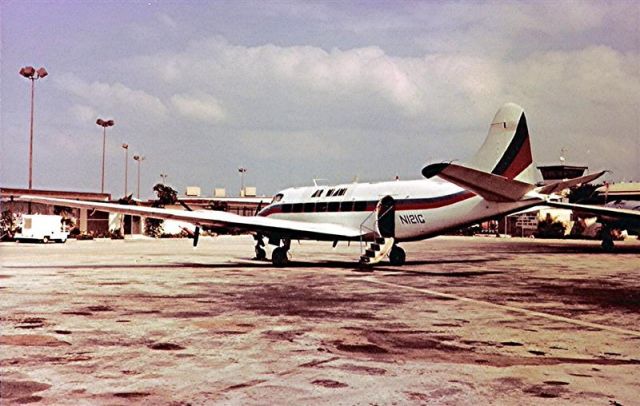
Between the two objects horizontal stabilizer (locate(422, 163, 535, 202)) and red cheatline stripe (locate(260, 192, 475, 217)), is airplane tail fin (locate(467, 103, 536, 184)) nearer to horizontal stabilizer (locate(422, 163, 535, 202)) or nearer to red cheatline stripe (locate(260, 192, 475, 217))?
horizontal stabilizer (locate(422, 163, 535, 202))

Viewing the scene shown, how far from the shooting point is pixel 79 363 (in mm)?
8922

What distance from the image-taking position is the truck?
55.4 meters

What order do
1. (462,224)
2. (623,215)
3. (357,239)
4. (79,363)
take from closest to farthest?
(79,363), (462,224), (357,239), (623,215)

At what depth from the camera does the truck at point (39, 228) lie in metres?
55.4

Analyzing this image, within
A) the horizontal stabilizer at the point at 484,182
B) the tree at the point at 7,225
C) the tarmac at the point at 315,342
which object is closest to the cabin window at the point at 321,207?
the horizontal stabilizer at the point at 484,182

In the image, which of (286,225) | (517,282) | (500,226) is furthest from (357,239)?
(500,226)

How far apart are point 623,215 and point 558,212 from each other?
161 feet

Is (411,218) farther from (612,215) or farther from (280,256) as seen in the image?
(612,215)

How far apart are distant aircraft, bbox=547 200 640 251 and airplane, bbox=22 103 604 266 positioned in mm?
13864

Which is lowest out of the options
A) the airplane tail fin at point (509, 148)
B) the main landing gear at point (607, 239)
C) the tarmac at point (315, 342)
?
the tarmac at point (315, 342)

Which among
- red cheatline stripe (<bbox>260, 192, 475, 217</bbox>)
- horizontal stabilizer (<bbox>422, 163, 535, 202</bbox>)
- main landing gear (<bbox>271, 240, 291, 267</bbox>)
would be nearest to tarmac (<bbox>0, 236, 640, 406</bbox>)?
horizontal stabilizer (<bbox>422, 163, 535, 202</bbox>)

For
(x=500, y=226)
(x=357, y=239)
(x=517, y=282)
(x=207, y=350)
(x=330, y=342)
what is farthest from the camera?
(x=500, y=226)

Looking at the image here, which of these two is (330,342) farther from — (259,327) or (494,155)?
(494,155)

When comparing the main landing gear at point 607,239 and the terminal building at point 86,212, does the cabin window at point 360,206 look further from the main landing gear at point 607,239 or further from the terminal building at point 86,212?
the terminal building at point 86,212
